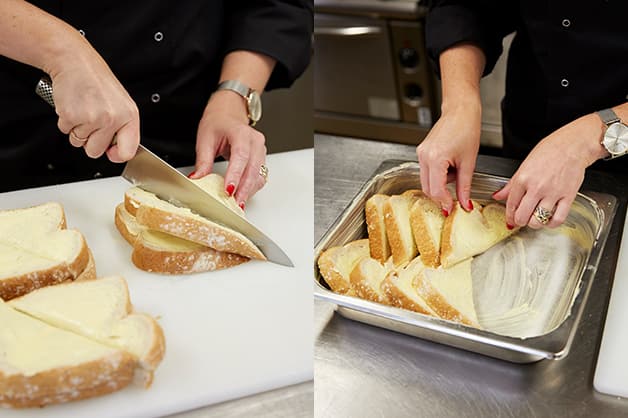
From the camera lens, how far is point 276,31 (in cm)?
133

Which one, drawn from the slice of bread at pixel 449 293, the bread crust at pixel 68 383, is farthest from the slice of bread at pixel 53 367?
the slice of bread at pixel 449 293

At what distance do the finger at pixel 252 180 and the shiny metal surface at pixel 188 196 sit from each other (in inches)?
4.1

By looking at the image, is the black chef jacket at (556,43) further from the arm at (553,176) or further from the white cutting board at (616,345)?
the white cutting board at (616,345)

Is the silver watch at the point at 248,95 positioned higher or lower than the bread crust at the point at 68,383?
lower

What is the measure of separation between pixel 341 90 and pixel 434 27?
1.35 meters

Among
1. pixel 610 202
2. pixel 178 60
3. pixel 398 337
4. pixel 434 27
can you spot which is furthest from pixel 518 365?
pixel 178 60

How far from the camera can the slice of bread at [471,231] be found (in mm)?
996

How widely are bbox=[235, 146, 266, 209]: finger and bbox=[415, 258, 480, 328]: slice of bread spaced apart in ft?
1.06

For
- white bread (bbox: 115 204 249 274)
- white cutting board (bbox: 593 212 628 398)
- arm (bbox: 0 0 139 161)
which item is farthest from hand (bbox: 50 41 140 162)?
white cutting board (bbox: 593 212 628 398)

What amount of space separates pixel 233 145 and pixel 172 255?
0.26 m

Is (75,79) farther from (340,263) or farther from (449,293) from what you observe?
(449,293)

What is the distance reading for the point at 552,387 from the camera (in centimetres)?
79

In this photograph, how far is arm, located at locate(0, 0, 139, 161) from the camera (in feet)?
3.11

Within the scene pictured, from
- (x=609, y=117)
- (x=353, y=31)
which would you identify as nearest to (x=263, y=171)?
(x=609, y=117)
